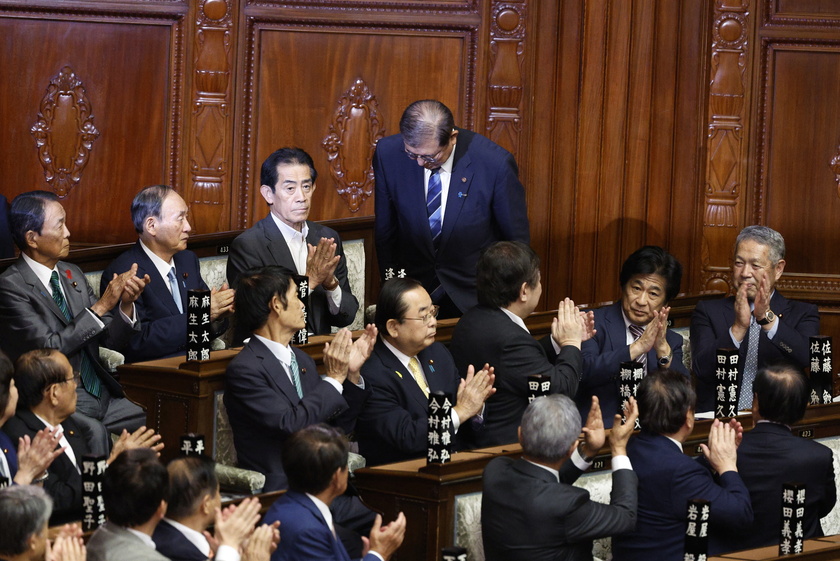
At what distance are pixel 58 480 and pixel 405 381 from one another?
3.48 ft

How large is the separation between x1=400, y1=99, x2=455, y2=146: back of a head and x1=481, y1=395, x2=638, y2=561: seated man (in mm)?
1893

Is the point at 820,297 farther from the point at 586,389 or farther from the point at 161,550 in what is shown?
the point at 161,550

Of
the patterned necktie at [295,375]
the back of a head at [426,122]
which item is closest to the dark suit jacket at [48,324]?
the patterned necktie at [295,375]

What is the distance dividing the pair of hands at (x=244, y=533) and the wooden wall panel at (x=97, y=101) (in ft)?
11.1

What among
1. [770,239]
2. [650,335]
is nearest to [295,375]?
[650,335]

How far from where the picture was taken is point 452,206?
5.29 metres

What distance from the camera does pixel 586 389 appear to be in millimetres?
4508

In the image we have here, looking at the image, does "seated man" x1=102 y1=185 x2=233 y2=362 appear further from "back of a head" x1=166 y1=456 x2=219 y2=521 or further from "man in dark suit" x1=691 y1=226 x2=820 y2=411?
"man in dark suit" x1=691 y1=226 x2=820 y2=411

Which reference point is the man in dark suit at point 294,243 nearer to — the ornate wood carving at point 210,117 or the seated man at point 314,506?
the ornate wood carving at point 210,117

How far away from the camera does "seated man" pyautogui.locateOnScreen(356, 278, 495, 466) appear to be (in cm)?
395

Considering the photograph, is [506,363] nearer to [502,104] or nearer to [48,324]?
[48,324]

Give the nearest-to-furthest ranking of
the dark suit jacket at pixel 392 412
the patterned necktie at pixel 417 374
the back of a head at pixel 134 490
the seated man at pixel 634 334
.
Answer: the back of a head at pixel 134 490, the dark suit jacket at pixel 392 412, the patterned necktie at pixel 417 374, the seated man at pixel 634 334

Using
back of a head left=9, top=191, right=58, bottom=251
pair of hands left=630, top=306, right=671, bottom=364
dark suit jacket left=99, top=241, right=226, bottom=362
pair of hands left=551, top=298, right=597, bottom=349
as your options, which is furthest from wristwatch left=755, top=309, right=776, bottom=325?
back of a head left=9, top=191, right=58, bottom=251

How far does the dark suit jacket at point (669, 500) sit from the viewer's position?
11.5 feet
